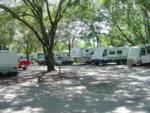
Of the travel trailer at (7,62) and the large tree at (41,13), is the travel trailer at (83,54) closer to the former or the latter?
the large tree at (41,13)

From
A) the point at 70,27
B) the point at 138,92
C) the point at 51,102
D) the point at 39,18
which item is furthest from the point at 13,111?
the point at 70,27

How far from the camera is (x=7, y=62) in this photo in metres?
28.3

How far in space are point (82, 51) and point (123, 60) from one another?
7095mm

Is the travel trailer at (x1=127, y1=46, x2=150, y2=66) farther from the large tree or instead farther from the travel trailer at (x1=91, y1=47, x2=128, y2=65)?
the large tree

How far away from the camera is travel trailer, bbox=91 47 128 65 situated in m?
51.7

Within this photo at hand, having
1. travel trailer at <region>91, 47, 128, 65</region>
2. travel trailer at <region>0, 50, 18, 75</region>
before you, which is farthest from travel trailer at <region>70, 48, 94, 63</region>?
travel trailer at <region>0, 50, 18, 75</region>

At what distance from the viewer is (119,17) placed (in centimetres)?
5144

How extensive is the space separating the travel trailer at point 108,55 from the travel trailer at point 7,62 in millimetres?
24304

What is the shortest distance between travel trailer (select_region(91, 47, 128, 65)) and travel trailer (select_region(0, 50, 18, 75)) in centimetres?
2430

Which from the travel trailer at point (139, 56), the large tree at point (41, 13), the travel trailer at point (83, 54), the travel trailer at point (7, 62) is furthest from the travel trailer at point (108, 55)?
the travel trailer at point (7, 62)

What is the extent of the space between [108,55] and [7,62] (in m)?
26.0

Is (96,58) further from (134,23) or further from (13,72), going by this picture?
(13,72)

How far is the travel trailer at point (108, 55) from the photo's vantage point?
51688 millimetres

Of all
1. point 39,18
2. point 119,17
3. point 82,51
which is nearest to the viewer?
point 39,18
